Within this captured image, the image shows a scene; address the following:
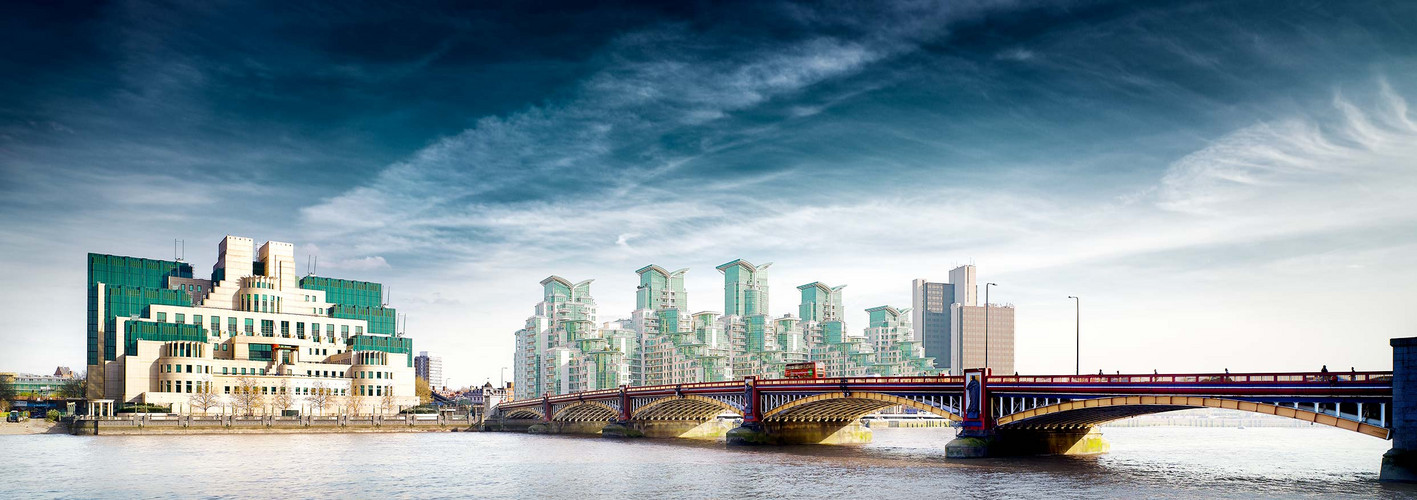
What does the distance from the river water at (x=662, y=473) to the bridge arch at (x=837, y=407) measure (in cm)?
419

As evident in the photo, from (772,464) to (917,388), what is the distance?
55.2ft

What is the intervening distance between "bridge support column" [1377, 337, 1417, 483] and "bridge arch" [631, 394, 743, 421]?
77.8 m

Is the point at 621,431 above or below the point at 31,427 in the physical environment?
above

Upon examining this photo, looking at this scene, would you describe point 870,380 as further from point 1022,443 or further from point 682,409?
point 682,409

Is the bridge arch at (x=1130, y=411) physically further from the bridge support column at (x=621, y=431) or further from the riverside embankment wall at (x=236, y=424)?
the riverside embankment wall at (x=236, y=424)

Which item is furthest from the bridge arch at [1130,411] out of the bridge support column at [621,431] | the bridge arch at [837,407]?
the bridge support column at [621,431]

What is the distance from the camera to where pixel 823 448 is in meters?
122

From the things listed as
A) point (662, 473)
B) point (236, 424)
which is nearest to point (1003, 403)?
point (662, 473)

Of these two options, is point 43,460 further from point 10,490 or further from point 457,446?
point 457,446

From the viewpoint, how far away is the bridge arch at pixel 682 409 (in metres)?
140

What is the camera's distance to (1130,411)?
301ft

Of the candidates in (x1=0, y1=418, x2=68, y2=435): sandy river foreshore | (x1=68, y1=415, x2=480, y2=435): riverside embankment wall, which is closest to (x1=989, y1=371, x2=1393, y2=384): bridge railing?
(x1=68, y1=415, x2=480, y2=435): riverside embankment wall

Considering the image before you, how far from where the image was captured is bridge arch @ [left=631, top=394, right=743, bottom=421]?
140 meters

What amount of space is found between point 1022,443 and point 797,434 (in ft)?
115
